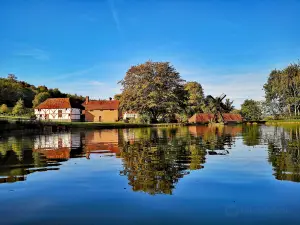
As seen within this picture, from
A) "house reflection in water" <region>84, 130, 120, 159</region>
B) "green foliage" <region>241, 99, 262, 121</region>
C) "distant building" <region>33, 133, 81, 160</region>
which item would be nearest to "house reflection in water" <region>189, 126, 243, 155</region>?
"house reflection in water" <region>84, 130, 120, 159</region>

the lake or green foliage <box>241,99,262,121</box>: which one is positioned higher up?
green foliage <box>241,99,262,121</box>

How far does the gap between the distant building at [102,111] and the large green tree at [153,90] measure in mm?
18722

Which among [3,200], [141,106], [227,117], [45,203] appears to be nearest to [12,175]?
[3,200]

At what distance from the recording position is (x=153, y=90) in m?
74.2

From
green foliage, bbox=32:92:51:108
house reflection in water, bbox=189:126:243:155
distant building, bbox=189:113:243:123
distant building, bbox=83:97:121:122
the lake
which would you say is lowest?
the lake

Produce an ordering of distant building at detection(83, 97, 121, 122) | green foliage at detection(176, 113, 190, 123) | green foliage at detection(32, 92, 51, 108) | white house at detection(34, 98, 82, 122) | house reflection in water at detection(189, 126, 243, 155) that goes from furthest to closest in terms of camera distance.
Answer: green foliage at detection(32, 92, 51, 108)
distant building at detection(83, 97, 121, 122)
white house at detection(34, 98, 82, 122)
green foliage at detection(176, 113, 190, 123)
house reflection in water at detection(189, 126, 243, 155)

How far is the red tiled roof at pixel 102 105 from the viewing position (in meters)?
96.7

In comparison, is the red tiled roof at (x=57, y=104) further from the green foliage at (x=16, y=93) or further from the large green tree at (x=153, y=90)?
the large green tree at (x=153, y=90)

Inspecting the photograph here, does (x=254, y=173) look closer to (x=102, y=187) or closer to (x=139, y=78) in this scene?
(x=102, y=187)

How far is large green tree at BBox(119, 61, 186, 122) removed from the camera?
7244cm

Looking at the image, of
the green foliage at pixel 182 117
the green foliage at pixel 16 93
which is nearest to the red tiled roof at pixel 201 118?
the green foliage at pixel 182 117

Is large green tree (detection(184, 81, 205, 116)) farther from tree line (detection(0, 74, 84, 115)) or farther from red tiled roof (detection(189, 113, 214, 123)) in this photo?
tree line (detection(0, 74, 84, 115))

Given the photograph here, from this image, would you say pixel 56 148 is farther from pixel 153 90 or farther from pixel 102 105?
pixel 102 105

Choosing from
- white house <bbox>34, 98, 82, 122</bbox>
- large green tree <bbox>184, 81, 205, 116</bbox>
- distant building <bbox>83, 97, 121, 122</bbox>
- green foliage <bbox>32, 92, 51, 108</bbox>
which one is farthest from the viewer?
green foliage <bbox>32, 92, 51, 108</bbox>
